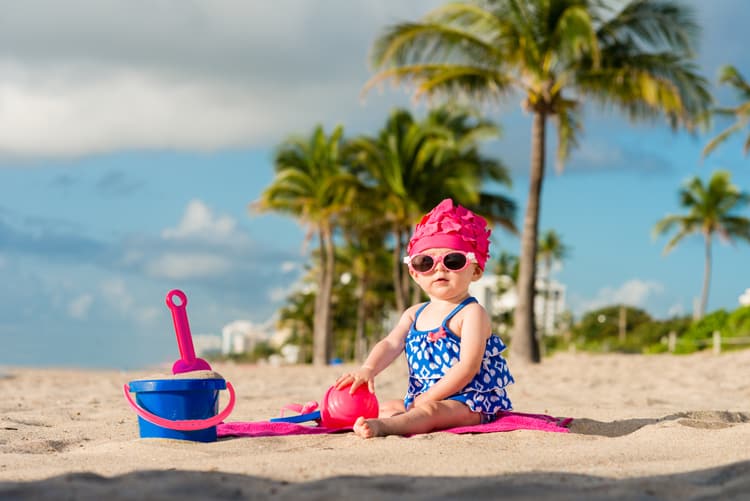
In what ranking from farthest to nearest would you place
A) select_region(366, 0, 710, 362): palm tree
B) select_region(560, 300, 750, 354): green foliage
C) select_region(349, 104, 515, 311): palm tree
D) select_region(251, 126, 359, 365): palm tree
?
select_region(251, 126, 359, 365): palm tree < select_region(349, 104, 515, 311): palm tree < select_region(560, 300, 750, 354): green foliage < select_region(366, 0, 710, 362): palm tree

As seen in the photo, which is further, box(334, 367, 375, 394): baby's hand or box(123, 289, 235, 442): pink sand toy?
box(334, 367, 375, 394): baby's hand

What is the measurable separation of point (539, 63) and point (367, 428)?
13.1 m

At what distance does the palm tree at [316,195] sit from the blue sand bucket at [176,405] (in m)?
22.4

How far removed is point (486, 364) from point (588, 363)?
38.0 ft

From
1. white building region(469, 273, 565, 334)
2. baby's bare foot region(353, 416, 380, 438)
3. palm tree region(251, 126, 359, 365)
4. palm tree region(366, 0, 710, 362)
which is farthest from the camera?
white building region(469, 273, 565, 334)

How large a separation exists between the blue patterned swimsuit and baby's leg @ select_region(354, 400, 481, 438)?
68mm

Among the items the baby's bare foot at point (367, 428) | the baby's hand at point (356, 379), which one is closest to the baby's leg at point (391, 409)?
the baby's hand at point (356, 379)

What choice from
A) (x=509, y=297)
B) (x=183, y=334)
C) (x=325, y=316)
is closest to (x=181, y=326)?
(x=183, y=334)

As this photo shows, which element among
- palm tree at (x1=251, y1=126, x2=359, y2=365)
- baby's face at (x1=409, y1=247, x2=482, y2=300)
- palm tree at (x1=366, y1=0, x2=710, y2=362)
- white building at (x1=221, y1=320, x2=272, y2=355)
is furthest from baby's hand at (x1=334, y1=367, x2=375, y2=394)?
white building at (x1=221, y1=320, x2=272, y2=355)

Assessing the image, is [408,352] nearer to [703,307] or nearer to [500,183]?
[500,183]

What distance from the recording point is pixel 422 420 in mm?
4297

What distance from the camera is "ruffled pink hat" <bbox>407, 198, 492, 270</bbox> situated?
4668 millimetres

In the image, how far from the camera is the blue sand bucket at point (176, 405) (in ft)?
13.0

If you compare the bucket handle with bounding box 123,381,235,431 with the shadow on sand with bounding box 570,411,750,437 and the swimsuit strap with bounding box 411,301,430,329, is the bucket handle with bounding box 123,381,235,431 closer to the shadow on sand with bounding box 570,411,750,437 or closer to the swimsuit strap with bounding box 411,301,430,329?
the swimsuit strap with bounding box 411,301,430,329
